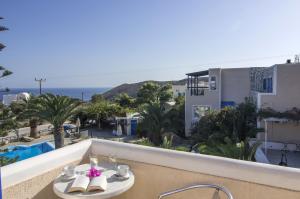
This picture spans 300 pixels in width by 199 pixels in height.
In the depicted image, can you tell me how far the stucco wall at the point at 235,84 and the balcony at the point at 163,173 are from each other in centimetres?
2056

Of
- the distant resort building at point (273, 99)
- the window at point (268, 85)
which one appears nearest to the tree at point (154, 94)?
the distant resort building at point (273, 99)

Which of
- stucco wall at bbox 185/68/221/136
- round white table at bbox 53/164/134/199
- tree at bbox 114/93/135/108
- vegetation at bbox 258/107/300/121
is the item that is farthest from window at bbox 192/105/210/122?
round white table at bbox 53/164/134/199

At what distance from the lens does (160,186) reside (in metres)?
3.28

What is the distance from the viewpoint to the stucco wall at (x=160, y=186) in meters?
2.71

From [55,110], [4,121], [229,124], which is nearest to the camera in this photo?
[4,121]

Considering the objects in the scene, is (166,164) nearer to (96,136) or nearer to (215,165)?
(215,165)

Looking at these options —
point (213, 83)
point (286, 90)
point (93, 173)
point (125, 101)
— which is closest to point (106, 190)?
point (93, 173)

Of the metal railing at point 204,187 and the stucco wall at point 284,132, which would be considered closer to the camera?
the metal railing at point 204,187

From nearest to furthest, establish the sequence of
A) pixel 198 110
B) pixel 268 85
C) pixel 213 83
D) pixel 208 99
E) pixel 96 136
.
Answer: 1. pixel 268 85
2. pixel 208 99
3. pixel 213 83
4. pixel 198 110
5. pixel 96 136

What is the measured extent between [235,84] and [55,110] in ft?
50.6

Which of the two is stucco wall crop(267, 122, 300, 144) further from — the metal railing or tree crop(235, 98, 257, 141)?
the metal railing

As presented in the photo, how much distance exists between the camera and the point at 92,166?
11.3 ft

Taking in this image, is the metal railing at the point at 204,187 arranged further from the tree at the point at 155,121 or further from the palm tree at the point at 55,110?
the tree at the point at 155,121

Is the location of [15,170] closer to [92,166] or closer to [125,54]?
[92,166]
